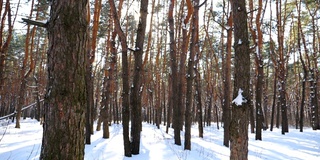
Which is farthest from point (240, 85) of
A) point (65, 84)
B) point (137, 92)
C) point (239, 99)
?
point (137, 92)

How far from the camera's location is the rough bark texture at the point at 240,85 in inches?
182

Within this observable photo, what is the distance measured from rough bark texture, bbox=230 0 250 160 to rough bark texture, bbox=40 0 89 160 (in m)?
3.21

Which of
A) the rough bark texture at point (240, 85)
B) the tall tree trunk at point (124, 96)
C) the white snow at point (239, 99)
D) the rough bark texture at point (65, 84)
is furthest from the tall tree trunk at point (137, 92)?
the rough bark texture at point (65, 84)

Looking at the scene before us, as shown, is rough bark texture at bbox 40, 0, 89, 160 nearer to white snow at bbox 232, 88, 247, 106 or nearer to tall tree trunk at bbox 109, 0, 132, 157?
white snow at bbox 232, 88, 247, 106

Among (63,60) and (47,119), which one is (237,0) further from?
(47,119)

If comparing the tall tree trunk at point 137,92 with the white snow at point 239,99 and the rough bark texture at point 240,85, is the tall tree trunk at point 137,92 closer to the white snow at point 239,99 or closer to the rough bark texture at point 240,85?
the rough bark texture at point 240,85

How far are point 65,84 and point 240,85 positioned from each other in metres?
3.47

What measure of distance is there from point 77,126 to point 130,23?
17.4 m

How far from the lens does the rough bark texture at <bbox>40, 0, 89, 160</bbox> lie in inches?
85.0

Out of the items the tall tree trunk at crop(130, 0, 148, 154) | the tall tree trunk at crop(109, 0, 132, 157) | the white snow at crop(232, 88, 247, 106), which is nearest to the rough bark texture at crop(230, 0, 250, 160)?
the white snow at crop(232, 88, 247, 106)

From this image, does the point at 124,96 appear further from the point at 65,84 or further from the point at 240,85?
the point at 65,84

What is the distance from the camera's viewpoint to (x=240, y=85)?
4.75 meters

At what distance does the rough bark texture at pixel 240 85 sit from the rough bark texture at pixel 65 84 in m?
3.21

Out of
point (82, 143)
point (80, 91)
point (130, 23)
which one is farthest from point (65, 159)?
point (130, 23)
